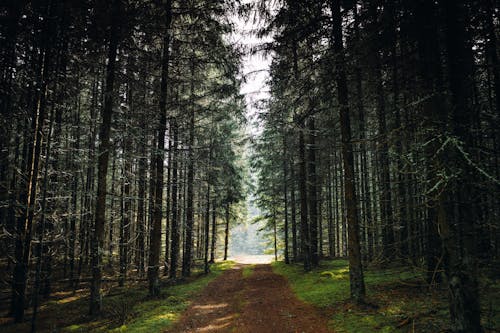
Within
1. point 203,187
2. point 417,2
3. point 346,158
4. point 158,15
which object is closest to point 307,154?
point 203,187

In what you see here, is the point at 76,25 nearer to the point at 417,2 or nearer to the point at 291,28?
the point at 291,28

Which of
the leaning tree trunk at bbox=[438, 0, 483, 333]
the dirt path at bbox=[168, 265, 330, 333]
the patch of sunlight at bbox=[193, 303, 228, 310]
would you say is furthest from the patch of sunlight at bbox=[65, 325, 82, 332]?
the leaning tree trunk at bbox=[438, 0, 483, 333]

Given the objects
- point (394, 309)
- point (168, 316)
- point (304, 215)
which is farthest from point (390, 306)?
point (304, 215)

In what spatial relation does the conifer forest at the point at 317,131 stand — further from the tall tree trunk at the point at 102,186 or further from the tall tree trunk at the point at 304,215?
the tall tree trunk at the point at 304,215

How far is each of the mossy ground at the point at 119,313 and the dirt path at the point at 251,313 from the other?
694 millimetres

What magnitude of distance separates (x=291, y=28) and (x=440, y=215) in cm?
818

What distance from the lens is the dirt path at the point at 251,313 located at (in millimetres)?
7887

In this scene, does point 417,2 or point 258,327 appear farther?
point 258,327

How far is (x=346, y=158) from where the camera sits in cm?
940

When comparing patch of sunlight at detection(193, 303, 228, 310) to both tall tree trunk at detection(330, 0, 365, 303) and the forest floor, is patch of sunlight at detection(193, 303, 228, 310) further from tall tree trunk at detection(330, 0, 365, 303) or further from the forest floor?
tall tree trunk at detection(330, 0, 365, 303)

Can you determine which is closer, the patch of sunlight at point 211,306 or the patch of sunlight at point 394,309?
the patch of sunlight at point 394,309

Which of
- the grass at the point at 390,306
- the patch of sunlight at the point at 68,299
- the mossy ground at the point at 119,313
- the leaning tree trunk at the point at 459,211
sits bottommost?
the patch of sunlight at the point at 68,299

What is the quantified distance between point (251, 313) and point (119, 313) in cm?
481

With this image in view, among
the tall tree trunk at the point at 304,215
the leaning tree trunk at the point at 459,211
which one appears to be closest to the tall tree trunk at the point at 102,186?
the leaning tree trunk at the point at 459,211
